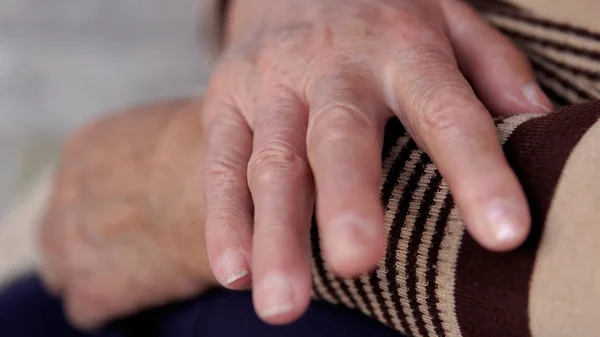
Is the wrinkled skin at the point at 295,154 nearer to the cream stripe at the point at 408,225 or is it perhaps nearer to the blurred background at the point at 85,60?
the cream stripe at the point at 408,225

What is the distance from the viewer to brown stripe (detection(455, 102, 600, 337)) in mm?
302

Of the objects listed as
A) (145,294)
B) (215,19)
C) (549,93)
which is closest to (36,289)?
(145,294)

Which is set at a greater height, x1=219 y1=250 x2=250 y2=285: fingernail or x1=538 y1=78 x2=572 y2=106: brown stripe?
x1=538 y1=78 x2=572 y2=106: brown stripe

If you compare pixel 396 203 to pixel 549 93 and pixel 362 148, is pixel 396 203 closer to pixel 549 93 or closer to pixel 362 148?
pixel 362 148

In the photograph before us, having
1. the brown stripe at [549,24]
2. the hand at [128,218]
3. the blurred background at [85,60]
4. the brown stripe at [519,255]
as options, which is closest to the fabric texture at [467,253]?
the brown stripe at [519,255]

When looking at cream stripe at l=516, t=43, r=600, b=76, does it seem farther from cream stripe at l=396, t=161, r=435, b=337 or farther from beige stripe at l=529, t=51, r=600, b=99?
cream stripe at l=396, t=161, r=435, b=337

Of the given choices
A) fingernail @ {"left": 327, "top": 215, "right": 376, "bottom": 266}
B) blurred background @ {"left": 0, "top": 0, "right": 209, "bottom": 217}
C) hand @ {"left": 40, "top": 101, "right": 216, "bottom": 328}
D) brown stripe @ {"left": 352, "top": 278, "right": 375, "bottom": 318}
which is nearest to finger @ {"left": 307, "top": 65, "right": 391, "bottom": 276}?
fingernail @ {"left": 327, "top": 215, "right": 376, "bottom": 266}

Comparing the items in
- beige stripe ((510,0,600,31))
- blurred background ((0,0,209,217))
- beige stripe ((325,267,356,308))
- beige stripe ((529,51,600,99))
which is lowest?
blurred background ((0,0,209,217))

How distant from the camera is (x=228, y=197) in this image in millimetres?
394

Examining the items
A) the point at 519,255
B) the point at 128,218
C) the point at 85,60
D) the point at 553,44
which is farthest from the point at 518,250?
the point at 85,60

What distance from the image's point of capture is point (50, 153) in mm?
1321

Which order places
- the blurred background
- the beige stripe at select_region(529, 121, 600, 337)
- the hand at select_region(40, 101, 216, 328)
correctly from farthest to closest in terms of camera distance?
the blurred background, the hand at select_region(40, 101, 216, 328), the beige stripe at select_region(529, 121, 600, 337)

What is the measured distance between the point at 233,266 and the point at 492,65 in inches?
9.3

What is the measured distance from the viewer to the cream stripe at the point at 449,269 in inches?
13.1
